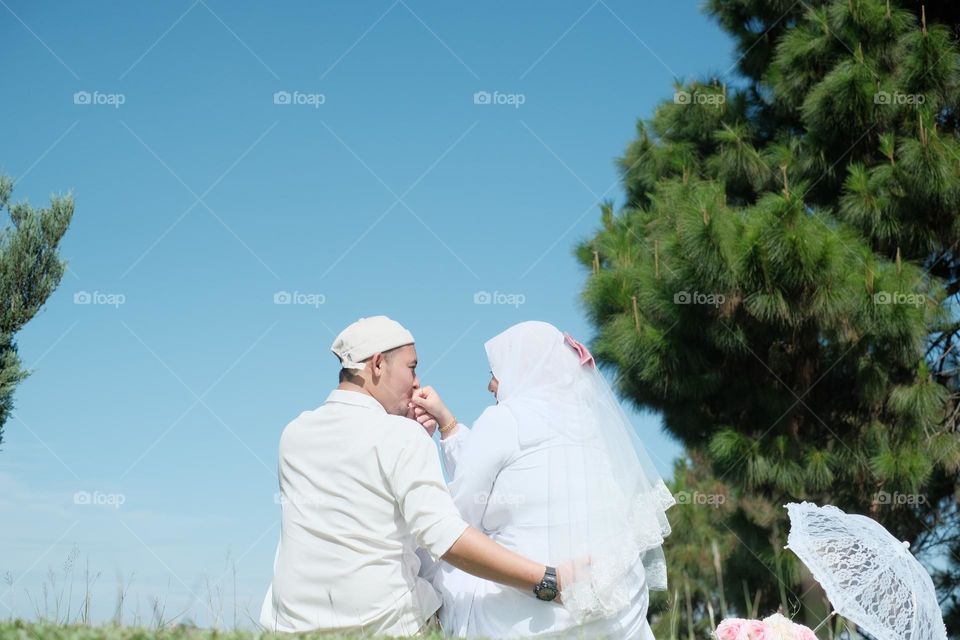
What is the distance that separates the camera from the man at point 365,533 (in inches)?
105

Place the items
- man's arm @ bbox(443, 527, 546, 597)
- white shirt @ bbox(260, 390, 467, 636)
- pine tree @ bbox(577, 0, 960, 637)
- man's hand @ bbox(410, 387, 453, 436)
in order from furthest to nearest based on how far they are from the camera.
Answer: pine tree @ bbox(577, 0, 960, 637) → man's hand @ bbox(410, 387, 453, 436) → white shirt @ bbox(260, 390, 467, 636) → man's arm @ bbox(443, 527, 546, 597)

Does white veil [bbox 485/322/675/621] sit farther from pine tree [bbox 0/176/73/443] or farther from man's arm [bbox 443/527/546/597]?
pine tree [bbox 0/176/73/443]

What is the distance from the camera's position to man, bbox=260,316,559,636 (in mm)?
2662

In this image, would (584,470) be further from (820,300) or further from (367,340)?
(820,300)

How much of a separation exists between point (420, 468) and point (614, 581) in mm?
725

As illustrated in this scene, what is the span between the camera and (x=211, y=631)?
2502 mm

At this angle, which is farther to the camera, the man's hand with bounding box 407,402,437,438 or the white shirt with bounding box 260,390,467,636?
the man's hand with bounding box 407,402,437,438

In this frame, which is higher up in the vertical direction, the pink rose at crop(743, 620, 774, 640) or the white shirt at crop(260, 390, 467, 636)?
the white shirt at crop(260, 390, 467, 636)

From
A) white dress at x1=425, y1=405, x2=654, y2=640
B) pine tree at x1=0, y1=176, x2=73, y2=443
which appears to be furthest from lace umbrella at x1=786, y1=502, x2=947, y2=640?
pine tree at x1=0, y1=176, x2=73, y2=443

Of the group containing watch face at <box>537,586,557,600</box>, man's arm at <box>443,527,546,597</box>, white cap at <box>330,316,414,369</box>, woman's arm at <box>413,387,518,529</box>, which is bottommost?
watch face at <box>537,586,557,600</box>

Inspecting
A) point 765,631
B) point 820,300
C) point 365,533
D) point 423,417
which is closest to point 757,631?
point 765,631

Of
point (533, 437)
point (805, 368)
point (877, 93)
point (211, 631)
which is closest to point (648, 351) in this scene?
point (805, 368)

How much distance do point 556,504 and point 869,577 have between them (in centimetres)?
135

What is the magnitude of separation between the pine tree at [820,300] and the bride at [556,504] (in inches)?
176
